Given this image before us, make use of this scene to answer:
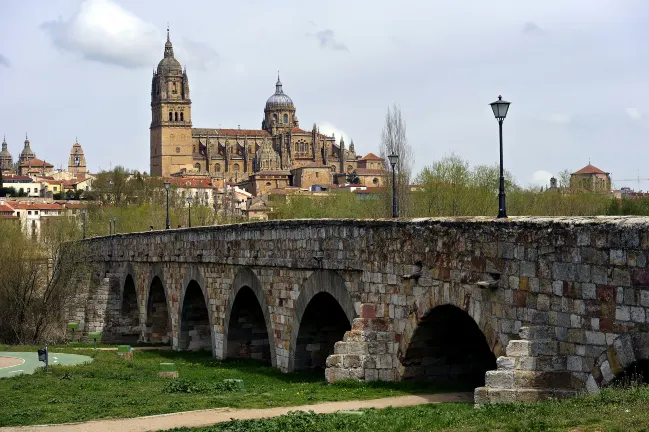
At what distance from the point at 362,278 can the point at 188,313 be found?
1513 cm

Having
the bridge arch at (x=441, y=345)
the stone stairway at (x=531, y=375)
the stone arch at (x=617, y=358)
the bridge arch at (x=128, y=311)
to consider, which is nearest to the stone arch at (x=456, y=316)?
the bridge arch at (x=441, y=345)

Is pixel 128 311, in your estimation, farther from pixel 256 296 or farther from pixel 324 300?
pixel 324 300

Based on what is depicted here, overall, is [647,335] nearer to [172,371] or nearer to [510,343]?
[510,343]

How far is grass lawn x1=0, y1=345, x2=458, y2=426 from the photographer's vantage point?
654 inches

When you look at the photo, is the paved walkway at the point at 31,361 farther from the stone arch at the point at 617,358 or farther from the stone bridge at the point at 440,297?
the stone arch at the point at 617,358

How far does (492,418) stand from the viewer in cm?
1127

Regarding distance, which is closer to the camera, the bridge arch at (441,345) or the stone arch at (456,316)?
the stone arch at (456,316)

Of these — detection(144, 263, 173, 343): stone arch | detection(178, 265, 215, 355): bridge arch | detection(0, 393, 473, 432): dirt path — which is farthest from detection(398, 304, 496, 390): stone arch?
detection(144, 263, 173, 343): stone arch

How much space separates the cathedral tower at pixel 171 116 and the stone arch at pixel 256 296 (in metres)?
169

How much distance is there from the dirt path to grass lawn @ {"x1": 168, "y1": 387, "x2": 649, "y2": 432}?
797mm

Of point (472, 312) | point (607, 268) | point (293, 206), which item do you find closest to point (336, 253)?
point (472, 312)

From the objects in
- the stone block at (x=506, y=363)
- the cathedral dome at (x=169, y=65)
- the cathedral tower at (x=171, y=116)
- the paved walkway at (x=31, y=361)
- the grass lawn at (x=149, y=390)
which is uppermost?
the cathedral dome at (x=169, y=65)

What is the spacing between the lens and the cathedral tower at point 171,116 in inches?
7662

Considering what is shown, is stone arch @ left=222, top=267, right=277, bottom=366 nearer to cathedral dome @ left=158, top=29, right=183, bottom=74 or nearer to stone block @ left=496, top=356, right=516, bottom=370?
stone block @ left=496, top=356, right=516, bottom=370
